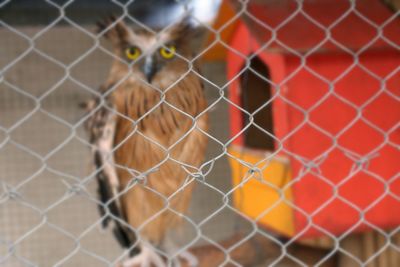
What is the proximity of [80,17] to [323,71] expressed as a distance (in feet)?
4.80

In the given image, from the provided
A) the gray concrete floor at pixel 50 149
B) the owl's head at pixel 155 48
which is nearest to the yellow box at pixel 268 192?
the owl's head at pixel 155 48

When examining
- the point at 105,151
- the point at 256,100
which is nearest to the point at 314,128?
the point at 256,100

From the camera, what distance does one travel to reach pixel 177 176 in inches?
39.3

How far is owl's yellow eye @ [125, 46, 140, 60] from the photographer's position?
4.29 feet

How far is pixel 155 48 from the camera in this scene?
4.12 feet

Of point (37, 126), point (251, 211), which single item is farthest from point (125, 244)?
point (37, 126)

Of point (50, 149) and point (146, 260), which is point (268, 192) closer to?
point (146, 260)

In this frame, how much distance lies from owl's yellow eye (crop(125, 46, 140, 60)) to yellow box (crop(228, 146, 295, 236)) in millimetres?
395

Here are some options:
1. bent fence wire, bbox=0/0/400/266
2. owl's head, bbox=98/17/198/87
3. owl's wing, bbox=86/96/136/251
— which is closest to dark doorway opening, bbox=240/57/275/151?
bent fence wire, bbox=0/0/400/266

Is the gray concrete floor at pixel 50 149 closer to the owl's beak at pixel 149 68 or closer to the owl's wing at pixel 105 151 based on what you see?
the owl's wing at pixel 105 151

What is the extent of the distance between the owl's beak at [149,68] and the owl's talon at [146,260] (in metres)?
0.66

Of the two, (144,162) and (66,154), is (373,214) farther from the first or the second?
(66,154)

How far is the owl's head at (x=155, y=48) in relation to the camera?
1200 millimetres

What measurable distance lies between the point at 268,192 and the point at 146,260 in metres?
0.51
